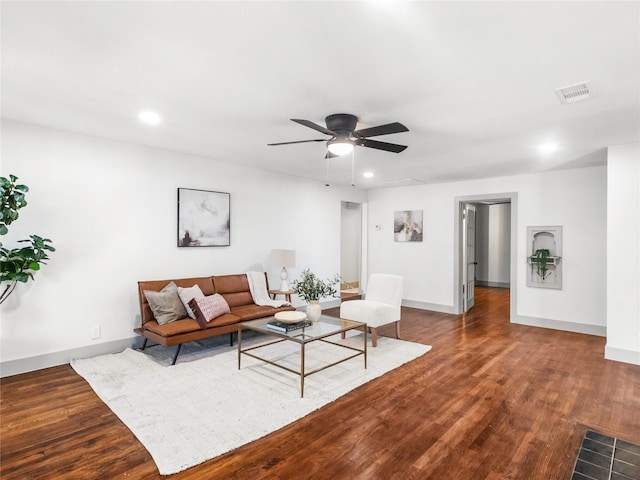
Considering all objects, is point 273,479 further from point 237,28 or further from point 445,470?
point 237,28

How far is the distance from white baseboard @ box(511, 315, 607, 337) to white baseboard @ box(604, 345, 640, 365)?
1.27m

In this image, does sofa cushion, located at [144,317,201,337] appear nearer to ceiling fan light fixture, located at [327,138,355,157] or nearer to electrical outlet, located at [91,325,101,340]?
electrical outlet, located at [91,325,101,340]

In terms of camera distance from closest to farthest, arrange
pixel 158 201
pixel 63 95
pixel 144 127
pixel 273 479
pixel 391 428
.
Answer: pixel 273 479 < pixel 391 428 < pixel 63 95 < pixel 144 127 < pixel 158 201

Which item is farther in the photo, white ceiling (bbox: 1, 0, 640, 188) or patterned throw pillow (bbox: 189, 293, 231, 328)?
patterned throw pillow (bbox: 189, 293, 231, 328)

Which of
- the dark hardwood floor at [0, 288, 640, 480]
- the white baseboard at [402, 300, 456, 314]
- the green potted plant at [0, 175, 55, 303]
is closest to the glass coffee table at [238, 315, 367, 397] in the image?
the dark hardwood floor at [0, 288, 640, 480]

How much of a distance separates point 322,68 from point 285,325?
7.71 feet

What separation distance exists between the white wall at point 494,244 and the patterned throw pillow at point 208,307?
869 cm

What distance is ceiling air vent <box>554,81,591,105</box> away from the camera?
257 cm

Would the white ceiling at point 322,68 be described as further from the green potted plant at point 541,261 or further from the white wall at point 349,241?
the white wall at point 349,241

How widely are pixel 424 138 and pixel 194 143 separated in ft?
8.82

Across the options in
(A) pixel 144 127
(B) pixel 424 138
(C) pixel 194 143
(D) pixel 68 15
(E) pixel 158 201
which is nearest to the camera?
(D) pixel 68 15

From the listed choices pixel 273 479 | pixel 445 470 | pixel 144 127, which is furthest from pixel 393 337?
pixel 144 127

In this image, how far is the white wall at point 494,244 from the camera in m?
10.3

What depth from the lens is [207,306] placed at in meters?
4.10
